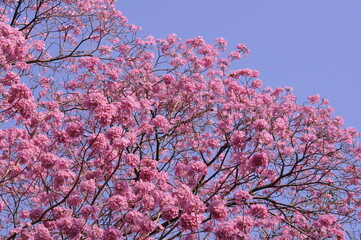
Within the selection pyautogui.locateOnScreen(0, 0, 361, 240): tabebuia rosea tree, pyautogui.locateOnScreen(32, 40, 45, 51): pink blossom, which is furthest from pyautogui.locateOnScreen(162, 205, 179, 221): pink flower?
pyautogui.locateOnScreen(32, 40, 45, 51): pink blossom

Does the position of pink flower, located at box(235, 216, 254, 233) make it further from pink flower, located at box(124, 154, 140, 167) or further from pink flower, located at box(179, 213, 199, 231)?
pink flower, located at box(124, 154, 140, 167)

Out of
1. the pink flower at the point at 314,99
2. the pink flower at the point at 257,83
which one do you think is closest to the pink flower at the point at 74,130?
the pink flower at the point at 257,83

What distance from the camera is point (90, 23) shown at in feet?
41.4

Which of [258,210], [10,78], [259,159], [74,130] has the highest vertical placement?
[259,159]

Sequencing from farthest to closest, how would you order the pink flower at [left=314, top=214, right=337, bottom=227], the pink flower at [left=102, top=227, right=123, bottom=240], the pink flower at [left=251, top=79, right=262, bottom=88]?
the pink flower at [left=251, top=79, right=262, bottom=88]
the pink flower at [left=314, top=214, right=337, bottom=227]
the pink flower at [left=102, top=227, right=123, bottom=240]

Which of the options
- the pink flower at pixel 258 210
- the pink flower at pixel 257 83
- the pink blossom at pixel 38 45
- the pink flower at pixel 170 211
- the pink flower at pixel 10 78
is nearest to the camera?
the pink flower at pixel 170 211

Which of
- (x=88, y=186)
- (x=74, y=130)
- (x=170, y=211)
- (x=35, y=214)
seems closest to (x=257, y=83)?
(x=170, y=211)

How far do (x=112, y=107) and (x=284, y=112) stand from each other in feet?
22.0

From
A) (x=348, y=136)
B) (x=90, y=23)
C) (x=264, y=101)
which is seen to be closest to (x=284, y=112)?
(x=264, y=101)

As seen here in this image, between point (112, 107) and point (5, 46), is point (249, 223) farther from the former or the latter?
point (5, 46)

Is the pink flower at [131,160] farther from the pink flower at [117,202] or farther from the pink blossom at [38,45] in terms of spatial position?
the pink blossom at [38,45]

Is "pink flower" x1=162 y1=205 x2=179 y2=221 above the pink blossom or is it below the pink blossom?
below

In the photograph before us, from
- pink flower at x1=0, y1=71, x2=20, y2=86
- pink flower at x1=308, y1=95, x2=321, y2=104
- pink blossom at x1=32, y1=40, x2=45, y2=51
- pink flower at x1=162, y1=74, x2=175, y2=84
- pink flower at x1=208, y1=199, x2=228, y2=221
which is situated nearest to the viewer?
pink flower at x1=208, y1=199, x2=228, y2=221

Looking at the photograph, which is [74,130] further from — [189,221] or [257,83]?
[257,83]
